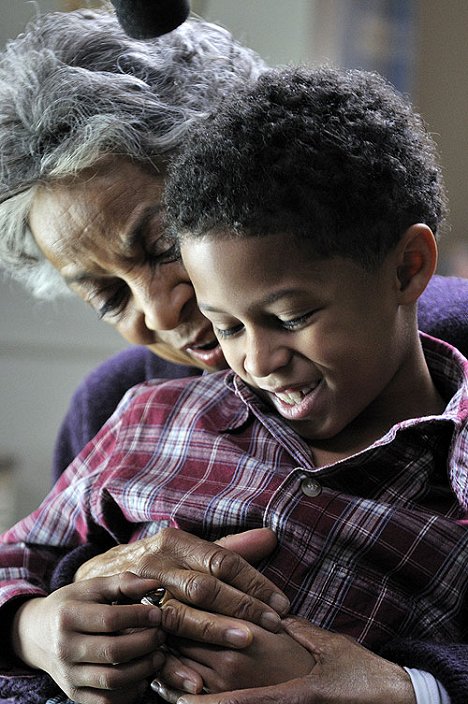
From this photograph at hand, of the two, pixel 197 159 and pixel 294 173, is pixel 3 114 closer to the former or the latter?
pixel 197 159

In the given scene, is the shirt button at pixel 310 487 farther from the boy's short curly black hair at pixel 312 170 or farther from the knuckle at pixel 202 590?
the boy's short curly black hair at pixel 312 170

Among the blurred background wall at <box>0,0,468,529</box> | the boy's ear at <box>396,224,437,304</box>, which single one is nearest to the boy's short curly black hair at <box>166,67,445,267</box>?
the boy's ear at <box>396,224,437,304</box>

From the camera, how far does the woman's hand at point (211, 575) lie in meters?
1.06

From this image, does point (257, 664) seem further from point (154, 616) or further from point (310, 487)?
point (310, 487)

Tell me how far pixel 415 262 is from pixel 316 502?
329 mm

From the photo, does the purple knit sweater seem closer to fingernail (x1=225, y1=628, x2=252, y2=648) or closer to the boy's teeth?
fingernail (x1=225, y1=628, x2=252, y2=648)

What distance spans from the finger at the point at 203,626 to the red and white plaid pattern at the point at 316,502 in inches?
5.2

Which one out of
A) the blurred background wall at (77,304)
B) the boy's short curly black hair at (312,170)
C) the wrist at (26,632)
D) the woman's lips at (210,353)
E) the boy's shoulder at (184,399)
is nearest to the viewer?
the boy's short curly black hair at (312,170)

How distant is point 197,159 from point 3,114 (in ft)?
1.45

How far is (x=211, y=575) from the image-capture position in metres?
1.09

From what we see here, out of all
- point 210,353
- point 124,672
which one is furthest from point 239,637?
point 210,353

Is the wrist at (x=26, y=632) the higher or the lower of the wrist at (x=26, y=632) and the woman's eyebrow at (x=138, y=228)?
the lower

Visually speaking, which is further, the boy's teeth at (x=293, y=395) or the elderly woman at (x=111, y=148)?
the elderly woman at (x=111, y=148)

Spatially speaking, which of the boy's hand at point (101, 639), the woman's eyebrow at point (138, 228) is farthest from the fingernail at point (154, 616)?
the woman's eyebrow at point (138, 228)
